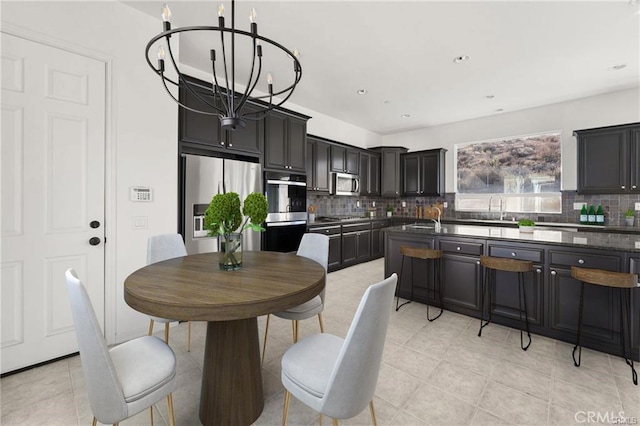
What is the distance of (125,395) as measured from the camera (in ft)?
3.60

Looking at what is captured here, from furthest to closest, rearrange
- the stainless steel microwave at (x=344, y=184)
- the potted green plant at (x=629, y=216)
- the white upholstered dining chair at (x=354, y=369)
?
the stainless steel microwave at (x=344, y=184) < the potted green plant at (x=629, y=216) < the white upholstered dining chair at (x=354, y=369)

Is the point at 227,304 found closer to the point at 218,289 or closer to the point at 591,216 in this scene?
the point at 218,289

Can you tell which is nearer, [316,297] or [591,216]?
[316,297]

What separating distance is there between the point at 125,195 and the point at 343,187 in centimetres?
386

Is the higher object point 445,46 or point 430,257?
point 445,46

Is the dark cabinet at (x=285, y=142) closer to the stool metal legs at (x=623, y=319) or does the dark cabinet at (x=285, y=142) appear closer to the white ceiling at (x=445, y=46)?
the white ceiling at (x=445, y=46)

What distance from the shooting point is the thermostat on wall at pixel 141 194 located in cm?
248

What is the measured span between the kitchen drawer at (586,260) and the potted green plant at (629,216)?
9.70ft

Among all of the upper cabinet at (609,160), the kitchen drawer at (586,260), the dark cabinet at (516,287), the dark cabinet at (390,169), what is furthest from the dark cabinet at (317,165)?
the upper cabinet at (609,160)

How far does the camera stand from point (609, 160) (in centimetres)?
407

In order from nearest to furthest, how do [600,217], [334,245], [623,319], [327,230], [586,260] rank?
[623,319] → [586,260] → [600,217] → [327,230] → [334,245]

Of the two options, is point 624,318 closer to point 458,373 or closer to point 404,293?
point 458,373

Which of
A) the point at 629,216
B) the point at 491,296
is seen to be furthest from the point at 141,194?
the point at 629,216

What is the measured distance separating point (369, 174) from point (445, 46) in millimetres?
3373
